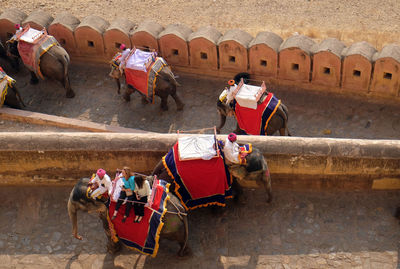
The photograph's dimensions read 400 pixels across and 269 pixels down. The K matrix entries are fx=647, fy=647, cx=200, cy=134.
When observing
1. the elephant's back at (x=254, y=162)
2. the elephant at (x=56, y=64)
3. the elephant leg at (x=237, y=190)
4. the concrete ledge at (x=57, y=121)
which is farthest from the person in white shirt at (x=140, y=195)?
the elephant at (x=56, y=64)

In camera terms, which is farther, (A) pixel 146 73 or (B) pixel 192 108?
(B) pixel 192 108

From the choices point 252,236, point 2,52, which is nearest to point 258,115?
point 252,236

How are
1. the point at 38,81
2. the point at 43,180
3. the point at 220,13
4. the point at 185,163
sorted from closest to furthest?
the point at 185,163 < the point at 43,180 < the point at 38,81 < the point at 220,13

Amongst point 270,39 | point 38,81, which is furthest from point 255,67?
point 38,81

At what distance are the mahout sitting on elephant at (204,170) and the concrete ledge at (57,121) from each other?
2.70m

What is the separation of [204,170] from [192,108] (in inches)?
162

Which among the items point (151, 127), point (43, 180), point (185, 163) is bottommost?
point (151, 127)

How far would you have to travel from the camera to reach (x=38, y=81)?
44.1 feet

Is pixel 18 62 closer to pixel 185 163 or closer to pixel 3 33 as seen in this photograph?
pixel 3 33

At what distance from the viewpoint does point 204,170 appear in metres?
8.24

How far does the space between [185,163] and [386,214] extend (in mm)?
2721

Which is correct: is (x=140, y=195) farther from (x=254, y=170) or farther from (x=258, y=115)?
(x=258, y=115)

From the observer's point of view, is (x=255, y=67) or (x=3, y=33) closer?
(x=255, y=67)

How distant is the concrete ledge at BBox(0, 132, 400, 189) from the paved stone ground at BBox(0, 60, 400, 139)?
8.41ft
